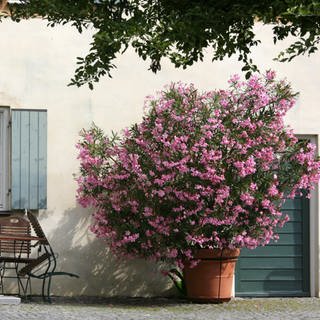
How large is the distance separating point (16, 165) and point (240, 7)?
6779 millimetres

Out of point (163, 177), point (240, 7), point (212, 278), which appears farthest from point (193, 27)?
point (212, 278)

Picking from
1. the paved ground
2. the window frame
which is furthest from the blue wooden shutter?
the paved ground

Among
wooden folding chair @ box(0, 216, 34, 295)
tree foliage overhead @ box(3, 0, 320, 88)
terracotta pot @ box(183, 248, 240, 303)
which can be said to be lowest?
terracotta pot @ box(183, 248, 240, 303)

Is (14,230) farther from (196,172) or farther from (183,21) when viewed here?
(183,21)

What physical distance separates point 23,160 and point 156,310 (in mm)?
2633

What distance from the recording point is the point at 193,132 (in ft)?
39.2

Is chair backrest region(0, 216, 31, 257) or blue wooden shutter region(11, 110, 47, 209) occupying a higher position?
blue wooden shutter region(11, 110, 47, 209)

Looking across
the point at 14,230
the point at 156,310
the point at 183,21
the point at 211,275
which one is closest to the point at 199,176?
the point at 211,275

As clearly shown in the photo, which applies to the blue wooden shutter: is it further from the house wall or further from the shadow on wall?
the shadow on wall

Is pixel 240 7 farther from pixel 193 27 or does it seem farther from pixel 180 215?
pixel 180 215

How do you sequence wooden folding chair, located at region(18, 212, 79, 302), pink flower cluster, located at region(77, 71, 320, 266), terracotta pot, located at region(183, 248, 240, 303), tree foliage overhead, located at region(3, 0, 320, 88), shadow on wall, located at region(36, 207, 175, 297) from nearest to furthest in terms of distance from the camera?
tree foliage overhead, located at region(3, 0, 320, 88), pink flower cluster, located at region(77, 71, 320, 266), wooden folding chair, located at region(18, 212, 79, 302), terracotta pot, located at region(183, 248, 240, 303), shadow on wall, located at region(36, 207, 175, 297)

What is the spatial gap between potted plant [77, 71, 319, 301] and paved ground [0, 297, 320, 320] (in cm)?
44

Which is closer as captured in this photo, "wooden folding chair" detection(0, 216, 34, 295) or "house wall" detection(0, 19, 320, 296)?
"wooden folding chair" detection(0, 216, 34, 295)

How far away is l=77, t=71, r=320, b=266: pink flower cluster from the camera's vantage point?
466 inches
